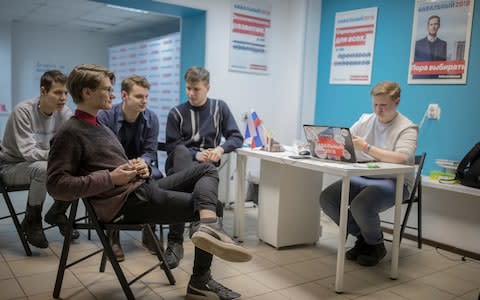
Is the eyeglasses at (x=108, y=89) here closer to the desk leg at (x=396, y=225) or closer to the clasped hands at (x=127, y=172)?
the clasped hands at (x=127, y=172)

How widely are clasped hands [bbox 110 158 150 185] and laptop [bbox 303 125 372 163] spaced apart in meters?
1.10

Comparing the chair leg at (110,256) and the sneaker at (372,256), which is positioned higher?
the chair leg at (110,256)

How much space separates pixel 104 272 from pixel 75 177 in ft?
2.91

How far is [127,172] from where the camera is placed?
1.83 metres

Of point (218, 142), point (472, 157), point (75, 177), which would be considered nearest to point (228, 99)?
point (218, 142)

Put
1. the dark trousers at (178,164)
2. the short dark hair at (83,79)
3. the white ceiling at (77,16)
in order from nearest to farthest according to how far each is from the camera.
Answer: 1. the short dark hair at (83,79)
2. the dark trousers at (178,164)
3. the white ceiling at (77,16)

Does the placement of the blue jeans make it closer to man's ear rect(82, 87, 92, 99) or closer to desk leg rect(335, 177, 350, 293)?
desk leg rect(335, 177, 350, 293)

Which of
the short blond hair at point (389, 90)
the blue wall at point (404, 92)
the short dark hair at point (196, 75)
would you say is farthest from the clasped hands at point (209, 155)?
the blue wall at point (404, 92)

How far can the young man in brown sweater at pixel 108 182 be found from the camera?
1763 millimetres

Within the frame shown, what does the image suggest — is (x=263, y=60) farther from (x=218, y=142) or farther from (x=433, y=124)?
(x=433, y=124)

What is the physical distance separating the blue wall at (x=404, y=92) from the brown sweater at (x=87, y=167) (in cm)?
244

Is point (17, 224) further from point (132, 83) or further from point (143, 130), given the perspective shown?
point (132, 83)

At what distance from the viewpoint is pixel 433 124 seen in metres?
3.36

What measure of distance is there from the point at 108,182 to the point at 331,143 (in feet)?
4.27
